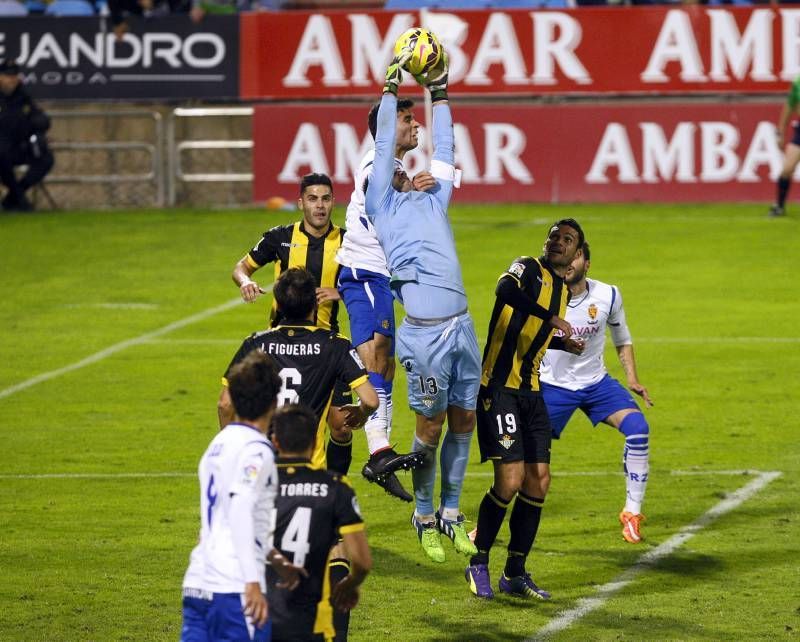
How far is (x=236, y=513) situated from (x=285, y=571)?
461mm

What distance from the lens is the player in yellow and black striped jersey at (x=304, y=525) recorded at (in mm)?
6770

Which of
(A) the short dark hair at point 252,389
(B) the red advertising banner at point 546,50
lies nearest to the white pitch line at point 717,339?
(B) the red advertising banner at point 546,50

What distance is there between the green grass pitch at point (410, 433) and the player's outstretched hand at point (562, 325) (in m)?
1.49

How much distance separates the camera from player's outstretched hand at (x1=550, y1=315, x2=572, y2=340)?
31.5 feet

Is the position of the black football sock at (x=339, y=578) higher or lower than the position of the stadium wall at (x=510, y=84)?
lower

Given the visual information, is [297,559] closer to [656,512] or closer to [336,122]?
[656,512]

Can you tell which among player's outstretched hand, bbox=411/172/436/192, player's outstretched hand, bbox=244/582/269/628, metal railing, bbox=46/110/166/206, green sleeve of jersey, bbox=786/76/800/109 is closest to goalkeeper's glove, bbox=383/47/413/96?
player's outstretched hand, bbox=411/172/436/192

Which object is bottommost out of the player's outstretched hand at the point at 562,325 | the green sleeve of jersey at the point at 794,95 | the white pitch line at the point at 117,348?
the white pitch line at the point at 117,348

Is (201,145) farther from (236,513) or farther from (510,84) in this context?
(236,513)

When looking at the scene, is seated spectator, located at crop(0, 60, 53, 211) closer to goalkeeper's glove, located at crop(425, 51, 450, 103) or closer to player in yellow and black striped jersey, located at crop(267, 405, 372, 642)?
goalkeeper's glove, located at crop(425, 51, 450, 103)

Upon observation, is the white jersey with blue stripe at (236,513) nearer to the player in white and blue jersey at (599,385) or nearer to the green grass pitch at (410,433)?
the green grass pitch at (410,433)

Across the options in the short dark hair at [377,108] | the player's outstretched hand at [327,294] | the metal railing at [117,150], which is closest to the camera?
the short dark hair at [377,108]

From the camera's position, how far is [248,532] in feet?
21.0

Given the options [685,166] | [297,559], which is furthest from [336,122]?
[297,559]
